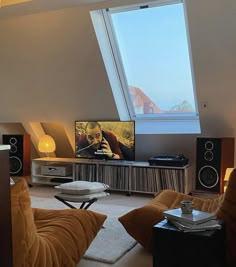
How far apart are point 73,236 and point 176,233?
712mm

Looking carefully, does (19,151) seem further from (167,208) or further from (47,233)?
(47,233)

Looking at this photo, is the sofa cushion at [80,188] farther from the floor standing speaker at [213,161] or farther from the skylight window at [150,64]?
the skylight window at [150,64]

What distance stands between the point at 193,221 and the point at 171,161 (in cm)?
268

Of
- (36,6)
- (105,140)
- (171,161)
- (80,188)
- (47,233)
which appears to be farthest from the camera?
(105,140)

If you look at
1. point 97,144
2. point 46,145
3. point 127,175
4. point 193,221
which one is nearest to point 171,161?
point 127,175

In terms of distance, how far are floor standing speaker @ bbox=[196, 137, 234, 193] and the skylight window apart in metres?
0.57

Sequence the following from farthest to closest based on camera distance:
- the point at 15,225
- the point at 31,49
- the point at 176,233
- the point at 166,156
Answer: the point at 166,156
the point at 31,49
the point at 176,233
the point at 15,225

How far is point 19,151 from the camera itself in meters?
5.77

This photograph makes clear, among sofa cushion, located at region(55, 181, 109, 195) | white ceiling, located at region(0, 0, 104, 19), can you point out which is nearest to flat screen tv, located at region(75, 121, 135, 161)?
sofa cushion, located at region(55, 181, 109, 195)

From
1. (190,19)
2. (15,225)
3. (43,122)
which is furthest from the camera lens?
(43,122)

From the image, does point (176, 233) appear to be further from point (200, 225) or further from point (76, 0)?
point (76, 0)

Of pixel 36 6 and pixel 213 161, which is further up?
pixel 36 6

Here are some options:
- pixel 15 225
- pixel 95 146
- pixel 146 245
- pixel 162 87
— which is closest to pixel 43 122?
pixel 95 146

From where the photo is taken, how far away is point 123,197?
4914mm
